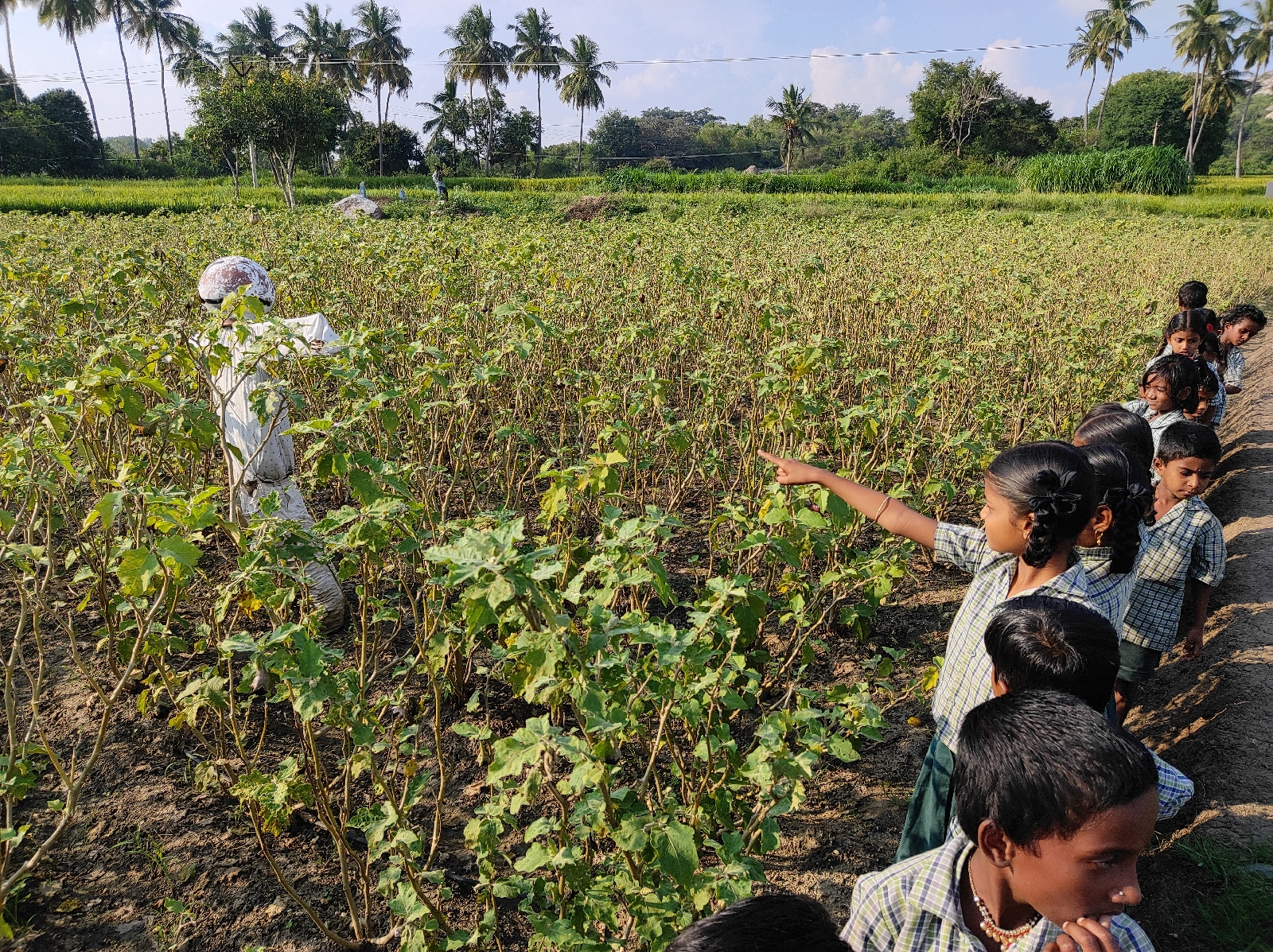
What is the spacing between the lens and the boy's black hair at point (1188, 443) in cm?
295

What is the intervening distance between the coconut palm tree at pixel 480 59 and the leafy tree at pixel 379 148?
460 centimetres

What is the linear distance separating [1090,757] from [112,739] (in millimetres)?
3045

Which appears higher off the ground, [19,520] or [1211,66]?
[1211,66]

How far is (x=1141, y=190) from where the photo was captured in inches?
1155

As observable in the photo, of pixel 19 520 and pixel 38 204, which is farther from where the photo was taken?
pixel 38 204

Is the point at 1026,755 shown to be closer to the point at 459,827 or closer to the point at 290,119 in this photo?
the point at 459,827

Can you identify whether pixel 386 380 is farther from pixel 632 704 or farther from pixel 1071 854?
pixel 1071 854

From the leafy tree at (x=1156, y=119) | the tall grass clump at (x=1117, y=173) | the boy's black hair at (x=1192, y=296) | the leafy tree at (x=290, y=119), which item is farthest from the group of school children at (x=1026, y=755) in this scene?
the leafy tree at (x=1156, y=119)

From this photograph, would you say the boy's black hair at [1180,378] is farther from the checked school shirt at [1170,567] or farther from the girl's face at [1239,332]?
the girl's face at [1239,332]

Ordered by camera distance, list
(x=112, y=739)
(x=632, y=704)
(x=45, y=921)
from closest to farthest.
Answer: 1. (x=632, y=704)
2. (x=45, y=921)
3. (x=112, y=739)

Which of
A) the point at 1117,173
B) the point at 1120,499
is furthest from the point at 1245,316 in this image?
the point at 1117,173

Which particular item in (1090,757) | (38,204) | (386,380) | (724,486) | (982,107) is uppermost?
(982,107)

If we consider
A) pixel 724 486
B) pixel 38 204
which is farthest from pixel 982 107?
pixel 724 486

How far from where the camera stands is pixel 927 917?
1.31 m
